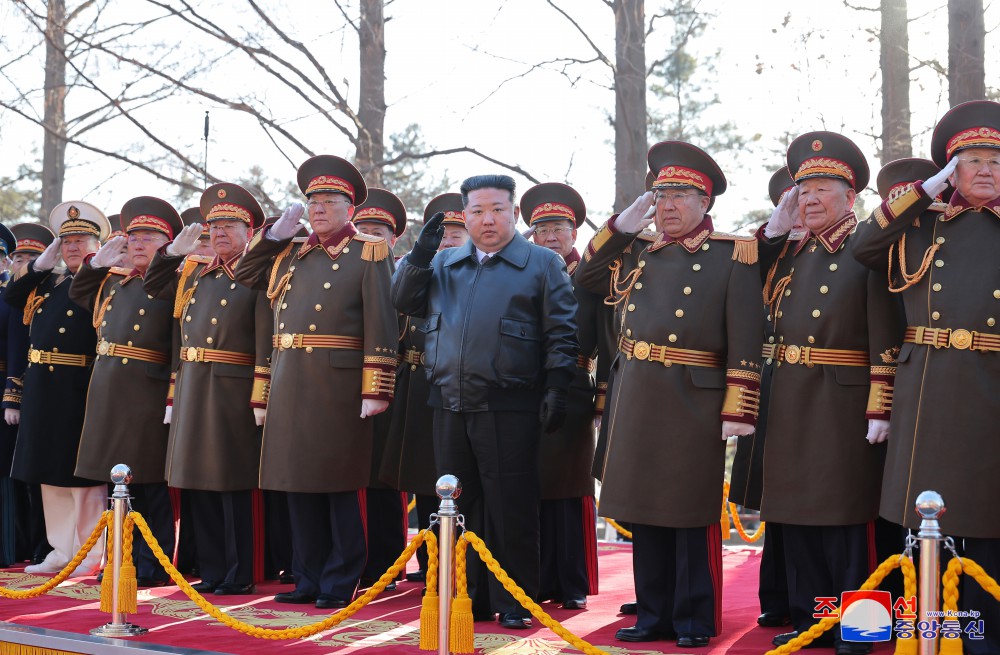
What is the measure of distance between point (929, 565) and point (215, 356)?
14.7 feet

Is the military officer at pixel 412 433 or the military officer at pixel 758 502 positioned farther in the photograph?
the military officer at pixel 412 433

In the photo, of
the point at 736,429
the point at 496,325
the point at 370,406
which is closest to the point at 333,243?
the point at 370,406

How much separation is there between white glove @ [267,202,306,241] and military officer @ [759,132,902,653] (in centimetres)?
271

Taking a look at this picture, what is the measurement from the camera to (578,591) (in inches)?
262

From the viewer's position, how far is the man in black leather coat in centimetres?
586

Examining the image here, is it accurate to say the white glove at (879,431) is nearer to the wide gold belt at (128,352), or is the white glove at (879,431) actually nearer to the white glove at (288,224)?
the white glove at (288,224)

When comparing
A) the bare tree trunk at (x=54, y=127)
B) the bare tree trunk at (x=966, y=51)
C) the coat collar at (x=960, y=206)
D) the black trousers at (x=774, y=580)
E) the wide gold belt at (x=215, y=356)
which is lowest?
the black trousers at (x=774, y=580)

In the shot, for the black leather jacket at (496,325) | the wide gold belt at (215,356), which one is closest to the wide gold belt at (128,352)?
the wide gold belt at (215,356)

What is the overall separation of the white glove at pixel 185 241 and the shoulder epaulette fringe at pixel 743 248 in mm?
3414

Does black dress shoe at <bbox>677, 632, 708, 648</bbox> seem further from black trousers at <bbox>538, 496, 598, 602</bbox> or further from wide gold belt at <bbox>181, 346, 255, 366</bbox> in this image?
wide gold belt at <bbox>181, 346, 255, 366</bbox>

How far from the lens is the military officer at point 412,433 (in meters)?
7.12

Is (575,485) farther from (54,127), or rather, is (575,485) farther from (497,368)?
(54,127)

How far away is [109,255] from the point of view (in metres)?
7.96

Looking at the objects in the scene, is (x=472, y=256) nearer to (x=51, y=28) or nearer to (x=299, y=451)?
(x=299, y=451)
